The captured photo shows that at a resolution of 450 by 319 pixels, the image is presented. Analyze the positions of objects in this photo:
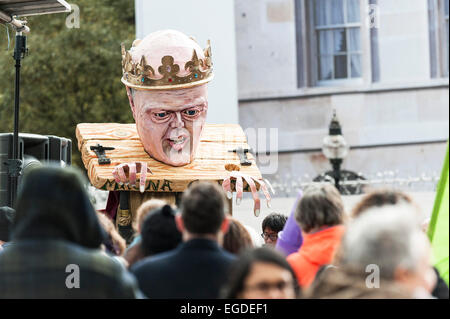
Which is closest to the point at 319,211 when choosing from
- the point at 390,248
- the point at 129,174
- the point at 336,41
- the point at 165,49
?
the point at 390,248

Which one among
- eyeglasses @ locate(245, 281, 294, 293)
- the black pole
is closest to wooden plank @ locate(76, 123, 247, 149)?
the black pole

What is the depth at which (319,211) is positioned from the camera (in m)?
3.41

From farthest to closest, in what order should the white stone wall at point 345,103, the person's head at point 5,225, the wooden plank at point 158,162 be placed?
the white stone wall at point 345,103
the wooden plank at point 158,162
the person's head at point 5,225

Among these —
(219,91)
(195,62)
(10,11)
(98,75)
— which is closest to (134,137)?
(195,62)

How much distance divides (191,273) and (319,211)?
0.84 m

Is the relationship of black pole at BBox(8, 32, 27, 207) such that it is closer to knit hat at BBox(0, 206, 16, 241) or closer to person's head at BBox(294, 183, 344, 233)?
knit hat at BBox(0, 206, 16, 241)

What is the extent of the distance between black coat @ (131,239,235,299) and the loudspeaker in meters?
3.83

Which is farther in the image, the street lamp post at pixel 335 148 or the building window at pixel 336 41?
the building window at pixel 336 41

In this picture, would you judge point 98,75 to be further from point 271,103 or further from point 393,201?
point 393,201

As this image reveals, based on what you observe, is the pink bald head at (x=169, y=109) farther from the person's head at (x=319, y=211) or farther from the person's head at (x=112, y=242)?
the person's head at (x=319, y=211)

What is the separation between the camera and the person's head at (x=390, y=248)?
2.40 meters

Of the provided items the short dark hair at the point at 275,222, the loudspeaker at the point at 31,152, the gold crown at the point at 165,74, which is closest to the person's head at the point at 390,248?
the short dark hair at the point at 275,222

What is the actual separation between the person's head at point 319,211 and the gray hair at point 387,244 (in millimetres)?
950

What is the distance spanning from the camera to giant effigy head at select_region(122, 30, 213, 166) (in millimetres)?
5312
